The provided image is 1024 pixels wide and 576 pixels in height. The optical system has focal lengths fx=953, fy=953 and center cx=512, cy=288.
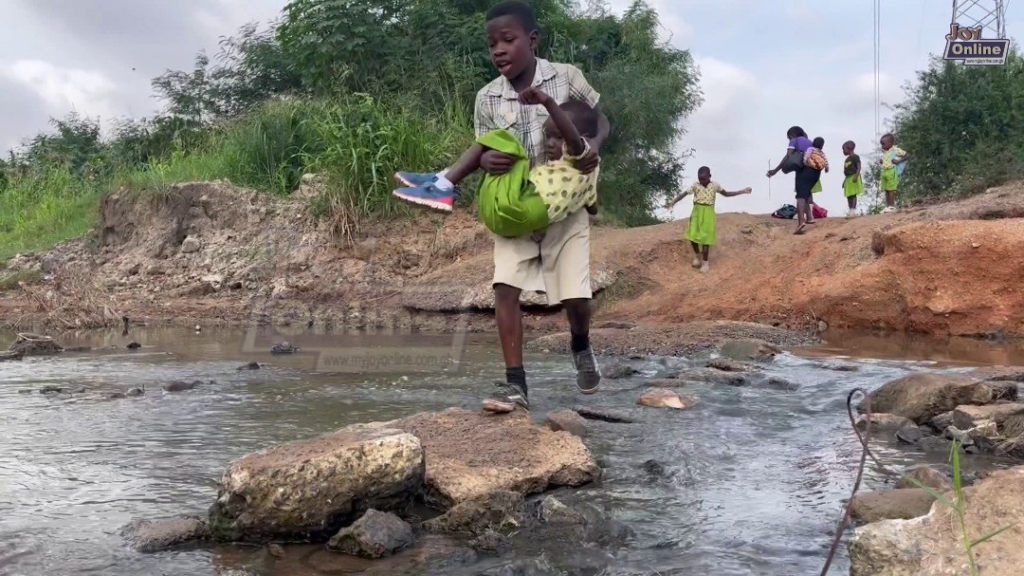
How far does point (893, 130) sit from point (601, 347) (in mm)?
16548

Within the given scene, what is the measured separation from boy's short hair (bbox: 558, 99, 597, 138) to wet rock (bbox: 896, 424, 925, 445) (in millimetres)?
1755

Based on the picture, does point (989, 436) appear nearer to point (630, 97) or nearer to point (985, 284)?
point (985, 284)

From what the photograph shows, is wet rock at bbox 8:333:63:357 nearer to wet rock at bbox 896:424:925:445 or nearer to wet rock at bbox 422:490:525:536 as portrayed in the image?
wet rock at bbox 422:490:525:536

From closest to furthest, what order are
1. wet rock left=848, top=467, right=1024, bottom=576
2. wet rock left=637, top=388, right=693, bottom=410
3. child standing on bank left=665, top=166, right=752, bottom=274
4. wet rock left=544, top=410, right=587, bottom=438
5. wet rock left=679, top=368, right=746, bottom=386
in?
1. wet rock left=848, top=467, right=1024, bottom=576
2. wet rock left=544, top=410, right=587, bottom=438
3. wet rock left=637, top=388, right=693, bottom=410
4. wet rock left=679, top=368, right=746, bottom=386
5. child standing on bank left=665, top=166, right=752, bottom=274

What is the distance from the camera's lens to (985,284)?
30.0 ft

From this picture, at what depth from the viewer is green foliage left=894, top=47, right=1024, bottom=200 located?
19.1m

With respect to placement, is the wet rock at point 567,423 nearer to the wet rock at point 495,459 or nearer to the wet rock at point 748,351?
the wet rock at point 495,459

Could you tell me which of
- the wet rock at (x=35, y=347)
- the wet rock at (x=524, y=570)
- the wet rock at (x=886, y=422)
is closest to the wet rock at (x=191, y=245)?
the wet rock at (x=35, y=347)

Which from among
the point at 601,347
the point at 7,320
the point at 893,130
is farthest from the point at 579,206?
the point at 893,130

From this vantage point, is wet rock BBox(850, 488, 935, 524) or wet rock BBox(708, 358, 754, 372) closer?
wet rock BBox(850, 488, 935, 524)

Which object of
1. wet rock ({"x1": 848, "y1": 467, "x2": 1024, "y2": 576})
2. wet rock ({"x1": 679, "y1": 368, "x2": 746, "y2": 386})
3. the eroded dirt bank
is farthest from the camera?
the eroded dirt bank

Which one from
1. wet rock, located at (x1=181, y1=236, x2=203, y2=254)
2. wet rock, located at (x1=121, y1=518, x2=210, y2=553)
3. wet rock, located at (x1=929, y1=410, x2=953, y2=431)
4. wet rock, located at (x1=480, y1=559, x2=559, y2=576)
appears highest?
wet rock, located at (x1=181, y1=236, x2=203, y2=254)

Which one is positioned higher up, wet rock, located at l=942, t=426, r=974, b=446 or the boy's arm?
the boy's arm

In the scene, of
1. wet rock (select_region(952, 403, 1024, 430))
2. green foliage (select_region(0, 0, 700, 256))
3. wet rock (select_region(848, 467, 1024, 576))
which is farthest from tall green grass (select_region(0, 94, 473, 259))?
wet rock (select_region(848, 467, 1024, 576))
